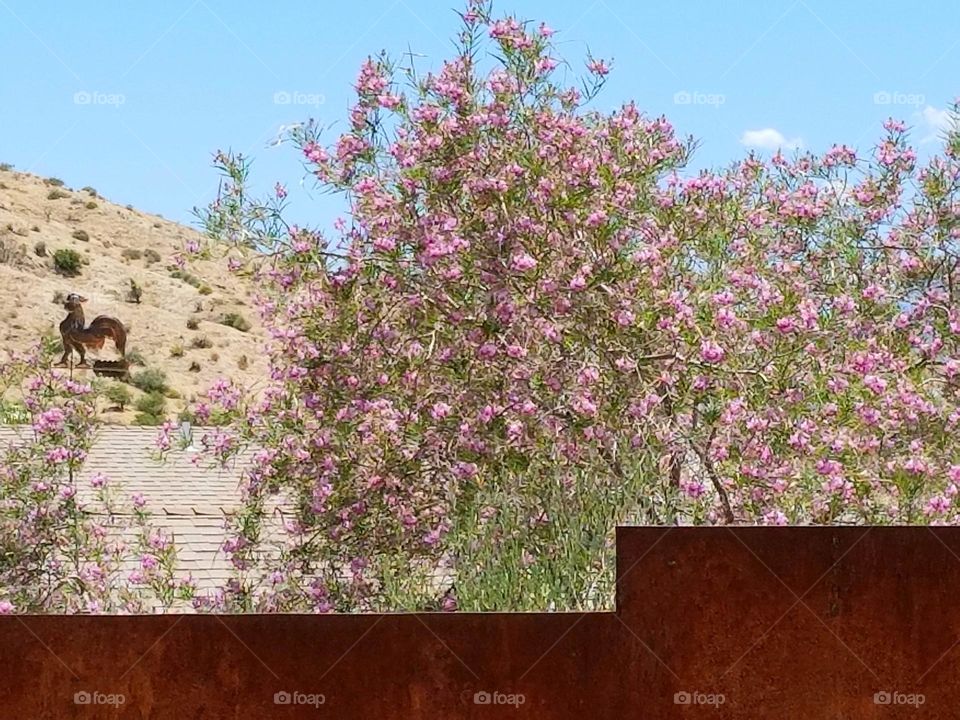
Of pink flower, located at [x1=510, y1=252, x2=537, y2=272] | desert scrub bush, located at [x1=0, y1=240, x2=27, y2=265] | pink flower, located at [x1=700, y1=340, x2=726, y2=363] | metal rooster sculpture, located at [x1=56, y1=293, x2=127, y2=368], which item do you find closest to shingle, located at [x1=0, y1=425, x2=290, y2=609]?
pink flower, located at [x1=510, y1=252, x2=537, y2=272]

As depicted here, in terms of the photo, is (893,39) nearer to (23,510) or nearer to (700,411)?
(700,411)

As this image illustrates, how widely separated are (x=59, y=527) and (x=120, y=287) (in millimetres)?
37480

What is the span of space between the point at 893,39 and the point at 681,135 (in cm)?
128

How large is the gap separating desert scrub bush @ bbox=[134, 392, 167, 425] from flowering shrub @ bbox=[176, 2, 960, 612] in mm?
17538

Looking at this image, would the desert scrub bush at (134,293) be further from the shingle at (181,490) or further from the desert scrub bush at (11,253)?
the shingle at (181,490)

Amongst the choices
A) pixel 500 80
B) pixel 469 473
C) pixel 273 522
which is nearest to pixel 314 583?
pixel 273 522

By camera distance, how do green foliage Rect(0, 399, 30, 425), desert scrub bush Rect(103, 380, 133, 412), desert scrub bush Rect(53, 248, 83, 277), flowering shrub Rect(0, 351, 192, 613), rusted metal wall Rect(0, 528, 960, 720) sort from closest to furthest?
rusted metal wall Rect(0, 528, 960, 720) < flowering shrub Rect(0, 351, 192, 613) < green foliage Rect(0, 399, 30, 425) < desert scrub bush Rect(103, 380, 133, 412) < desert scrub bush Rect(53, 248, 83, 277)

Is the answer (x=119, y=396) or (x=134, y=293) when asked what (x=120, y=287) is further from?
(x=119, y=396)

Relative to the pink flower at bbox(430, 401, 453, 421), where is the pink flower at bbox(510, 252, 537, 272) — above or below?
above

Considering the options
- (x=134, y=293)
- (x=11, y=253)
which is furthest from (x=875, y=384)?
(x=11, y=253)

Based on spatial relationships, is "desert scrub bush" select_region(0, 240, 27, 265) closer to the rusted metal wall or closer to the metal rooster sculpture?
the metal rooster sculpture

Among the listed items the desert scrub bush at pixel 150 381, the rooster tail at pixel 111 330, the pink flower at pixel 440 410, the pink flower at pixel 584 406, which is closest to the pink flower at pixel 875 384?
the pink flower at pixel 584 406

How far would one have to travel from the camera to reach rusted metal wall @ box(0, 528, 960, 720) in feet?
11.1

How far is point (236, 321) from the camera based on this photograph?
120 feet
